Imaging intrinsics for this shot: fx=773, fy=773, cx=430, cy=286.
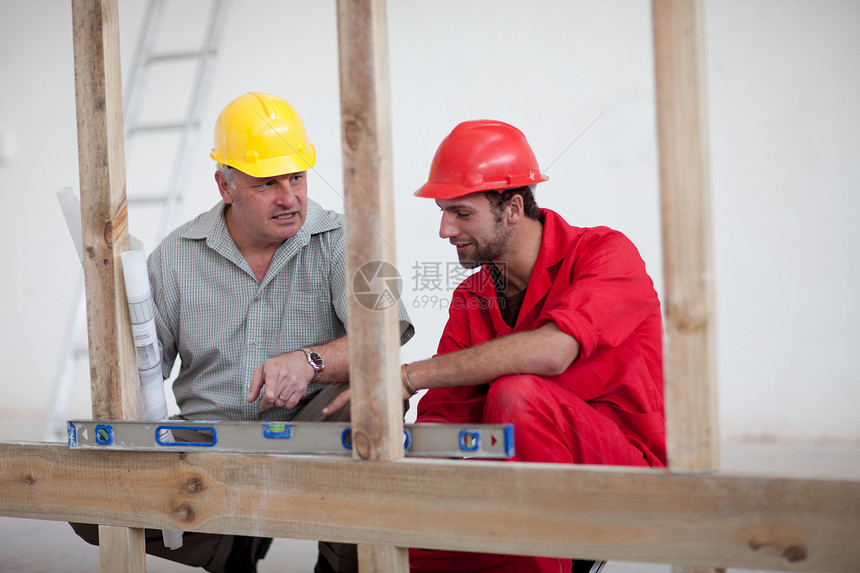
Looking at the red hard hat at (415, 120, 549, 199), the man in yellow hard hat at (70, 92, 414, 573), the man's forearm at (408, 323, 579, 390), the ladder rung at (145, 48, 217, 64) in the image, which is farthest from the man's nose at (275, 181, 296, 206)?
the ladder rung at (145, 48, 217, 64)

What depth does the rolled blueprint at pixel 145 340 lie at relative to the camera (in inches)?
63.0

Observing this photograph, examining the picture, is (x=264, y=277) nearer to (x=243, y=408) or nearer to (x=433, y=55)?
(x=243, y=408)

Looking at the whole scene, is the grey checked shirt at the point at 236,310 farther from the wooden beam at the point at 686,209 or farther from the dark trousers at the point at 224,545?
the wooden beam at the point at 686,209

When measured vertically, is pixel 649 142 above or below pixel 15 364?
above

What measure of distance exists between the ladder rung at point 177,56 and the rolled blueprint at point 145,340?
310cm

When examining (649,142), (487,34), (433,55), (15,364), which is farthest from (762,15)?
(15,364)

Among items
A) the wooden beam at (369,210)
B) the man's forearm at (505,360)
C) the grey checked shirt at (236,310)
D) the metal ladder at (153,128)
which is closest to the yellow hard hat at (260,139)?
the grey checked shirt at (236,310)

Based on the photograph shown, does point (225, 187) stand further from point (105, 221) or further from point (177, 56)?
point (177, 56)

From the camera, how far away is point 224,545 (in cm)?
225

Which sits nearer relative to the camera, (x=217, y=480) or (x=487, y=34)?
(x=217, y=480)

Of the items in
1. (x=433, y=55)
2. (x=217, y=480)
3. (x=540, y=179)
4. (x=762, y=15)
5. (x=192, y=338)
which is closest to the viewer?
(x=217, y=480)

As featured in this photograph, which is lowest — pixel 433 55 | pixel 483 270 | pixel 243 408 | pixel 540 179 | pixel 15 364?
pixel 15 364

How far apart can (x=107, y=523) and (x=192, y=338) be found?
688 millimetres

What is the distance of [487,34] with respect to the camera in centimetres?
402
